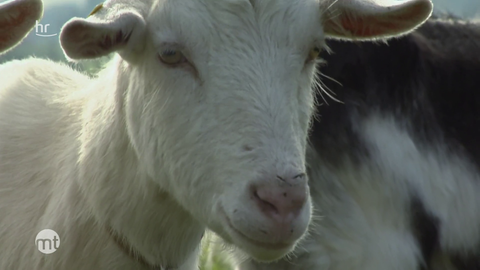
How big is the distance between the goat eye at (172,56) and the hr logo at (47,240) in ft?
3.83

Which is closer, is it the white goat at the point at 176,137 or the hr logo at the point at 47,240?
the white goat at the point at 176,137

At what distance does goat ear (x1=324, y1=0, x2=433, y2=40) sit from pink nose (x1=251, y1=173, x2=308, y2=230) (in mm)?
1070

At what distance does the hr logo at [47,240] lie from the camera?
13.6ft

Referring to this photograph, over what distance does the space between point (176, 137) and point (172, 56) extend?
14.5 inches

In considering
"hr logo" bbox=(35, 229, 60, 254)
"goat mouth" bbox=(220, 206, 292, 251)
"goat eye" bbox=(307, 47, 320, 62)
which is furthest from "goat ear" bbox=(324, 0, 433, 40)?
"hr logo" bbox=(35, 229, 60, 254)

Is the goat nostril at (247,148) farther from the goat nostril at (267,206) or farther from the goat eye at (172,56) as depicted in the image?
the goat eye at (172,56)

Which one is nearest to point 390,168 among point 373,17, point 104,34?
point 373,17

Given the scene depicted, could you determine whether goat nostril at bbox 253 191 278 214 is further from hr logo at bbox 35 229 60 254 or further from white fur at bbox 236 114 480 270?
hr logo at bbox 35 229 60 254

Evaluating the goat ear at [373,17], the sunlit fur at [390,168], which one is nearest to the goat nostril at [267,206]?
the goat ear at [373,17]

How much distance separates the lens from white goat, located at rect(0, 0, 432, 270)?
11.1ft

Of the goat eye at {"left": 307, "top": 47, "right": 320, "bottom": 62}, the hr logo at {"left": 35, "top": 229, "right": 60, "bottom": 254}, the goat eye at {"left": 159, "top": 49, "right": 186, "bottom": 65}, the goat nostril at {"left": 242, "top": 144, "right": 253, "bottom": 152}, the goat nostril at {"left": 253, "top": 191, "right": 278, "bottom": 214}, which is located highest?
the goat eye at {"left": 159, "top": 49, "right": 186, "bottom": 65}

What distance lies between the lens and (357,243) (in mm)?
4434

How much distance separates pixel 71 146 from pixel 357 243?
1.65 m

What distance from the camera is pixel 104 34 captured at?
355 cm
